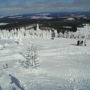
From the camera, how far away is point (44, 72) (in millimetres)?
21625

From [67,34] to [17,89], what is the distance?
9851cm

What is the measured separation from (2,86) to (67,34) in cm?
9738

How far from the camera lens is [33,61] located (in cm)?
2422

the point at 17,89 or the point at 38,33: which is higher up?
the point at 17,89

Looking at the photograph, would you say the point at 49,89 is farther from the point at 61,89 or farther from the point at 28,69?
the point at 28,69

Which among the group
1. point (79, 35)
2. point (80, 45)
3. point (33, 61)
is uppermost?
point (33, 61)

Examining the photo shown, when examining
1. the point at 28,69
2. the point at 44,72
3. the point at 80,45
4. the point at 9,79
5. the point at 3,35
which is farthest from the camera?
the point at 3,35

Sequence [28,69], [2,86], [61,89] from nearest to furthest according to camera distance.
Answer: [61,89] < [2,86] < [28,69]

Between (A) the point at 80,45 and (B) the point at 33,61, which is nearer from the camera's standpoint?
(B) the point at 33,61

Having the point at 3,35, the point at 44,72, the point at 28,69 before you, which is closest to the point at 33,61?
the point at 28,69

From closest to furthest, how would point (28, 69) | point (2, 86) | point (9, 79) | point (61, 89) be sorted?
point (61, 89), point (2, 86), point (9, 79), point (28, 69)

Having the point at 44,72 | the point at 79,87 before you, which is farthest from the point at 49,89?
the point at 44,72

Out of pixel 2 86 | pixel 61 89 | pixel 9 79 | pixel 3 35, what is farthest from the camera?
pixel 3 35

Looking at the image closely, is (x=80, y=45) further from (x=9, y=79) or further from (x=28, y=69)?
(x=9, y=79)
